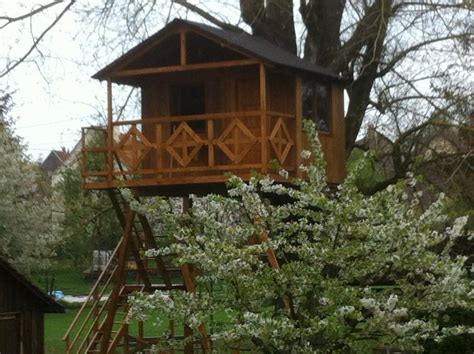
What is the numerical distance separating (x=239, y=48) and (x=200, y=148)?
2.04 m

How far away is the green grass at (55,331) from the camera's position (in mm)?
35500

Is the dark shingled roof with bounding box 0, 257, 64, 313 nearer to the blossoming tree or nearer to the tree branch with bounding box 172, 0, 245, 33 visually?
the tree branch with bounding box 172, 0, 245, 33

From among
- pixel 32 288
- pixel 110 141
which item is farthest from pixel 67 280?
pixel 110 141

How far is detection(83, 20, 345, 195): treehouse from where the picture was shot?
2275 centimetres

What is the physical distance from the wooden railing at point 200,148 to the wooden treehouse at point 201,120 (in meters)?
0.02

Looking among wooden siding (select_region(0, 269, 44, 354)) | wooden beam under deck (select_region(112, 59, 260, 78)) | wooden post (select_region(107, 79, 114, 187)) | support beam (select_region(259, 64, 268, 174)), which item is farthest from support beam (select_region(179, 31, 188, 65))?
wooden siding (select_region(0, 269, 44, 354))

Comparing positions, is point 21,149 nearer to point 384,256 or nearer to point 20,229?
point 20,229

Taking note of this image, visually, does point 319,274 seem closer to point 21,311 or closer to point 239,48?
point 239,48

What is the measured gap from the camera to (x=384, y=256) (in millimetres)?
14352

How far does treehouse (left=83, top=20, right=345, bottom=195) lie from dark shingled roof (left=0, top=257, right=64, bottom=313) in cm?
317

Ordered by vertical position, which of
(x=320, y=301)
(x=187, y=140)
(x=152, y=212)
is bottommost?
(x=320, y=301)

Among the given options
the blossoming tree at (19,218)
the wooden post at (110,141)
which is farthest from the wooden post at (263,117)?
the blossoming tree at (19,218)

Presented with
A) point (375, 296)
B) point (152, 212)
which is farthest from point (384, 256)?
point (152, 212)

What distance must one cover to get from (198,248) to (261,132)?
335 inches
